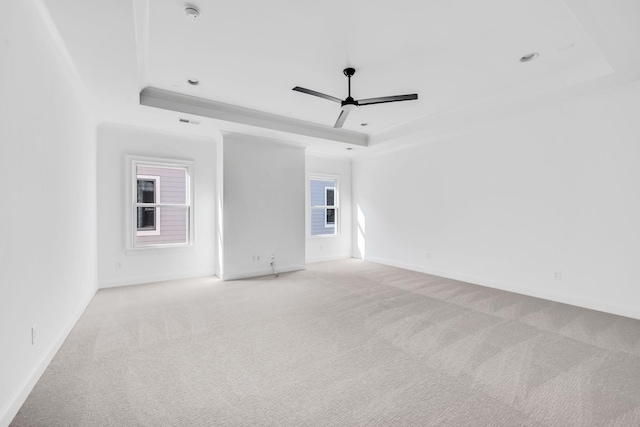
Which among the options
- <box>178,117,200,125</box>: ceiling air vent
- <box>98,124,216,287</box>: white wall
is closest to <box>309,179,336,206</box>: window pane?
<box>98,124,216,287</box>: white wall

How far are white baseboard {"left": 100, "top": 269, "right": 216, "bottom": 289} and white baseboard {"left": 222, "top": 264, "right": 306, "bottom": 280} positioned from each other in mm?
586

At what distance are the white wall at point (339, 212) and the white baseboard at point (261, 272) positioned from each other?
0.90 meters

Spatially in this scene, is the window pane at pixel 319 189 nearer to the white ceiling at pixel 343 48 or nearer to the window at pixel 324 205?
the window at pixel 324 205

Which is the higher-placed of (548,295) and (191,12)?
(191,12)

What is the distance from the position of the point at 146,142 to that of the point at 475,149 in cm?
552

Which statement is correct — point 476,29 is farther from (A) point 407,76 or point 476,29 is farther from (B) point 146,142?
(B) point 146,142

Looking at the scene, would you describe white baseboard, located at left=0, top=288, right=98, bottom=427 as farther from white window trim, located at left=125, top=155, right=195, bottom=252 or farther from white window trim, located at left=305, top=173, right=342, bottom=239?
white window trim, located at left=305, top=173, right=342, bottom=239

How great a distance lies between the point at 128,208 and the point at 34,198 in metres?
2.85

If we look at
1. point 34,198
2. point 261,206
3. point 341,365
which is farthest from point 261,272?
point 34,198

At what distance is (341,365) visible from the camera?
229 centimetres

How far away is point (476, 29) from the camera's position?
259cm

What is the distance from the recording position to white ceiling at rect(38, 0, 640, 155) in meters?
2.27

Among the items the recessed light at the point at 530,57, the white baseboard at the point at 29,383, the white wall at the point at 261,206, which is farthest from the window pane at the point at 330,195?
the white baseboard at the point at 29,383

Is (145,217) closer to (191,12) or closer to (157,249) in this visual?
(157,249)
